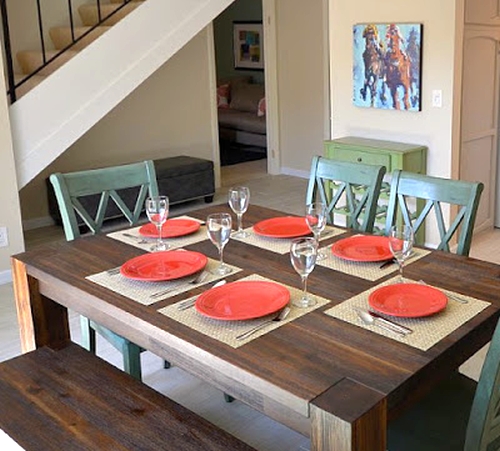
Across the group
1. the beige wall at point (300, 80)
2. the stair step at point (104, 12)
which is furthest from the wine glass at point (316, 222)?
the beige wall at point (300, 80)

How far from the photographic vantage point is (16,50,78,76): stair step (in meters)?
4.75

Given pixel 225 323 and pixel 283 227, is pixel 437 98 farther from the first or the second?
pixel 225 323

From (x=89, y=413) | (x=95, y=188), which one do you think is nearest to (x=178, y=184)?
(x=95, y=188)

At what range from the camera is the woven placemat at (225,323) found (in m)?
1.66

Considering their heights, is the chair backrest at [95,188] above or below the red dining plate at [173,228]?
above

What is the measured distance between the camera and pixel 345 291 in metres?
1.92

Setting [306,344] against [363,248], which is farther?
[363,248]

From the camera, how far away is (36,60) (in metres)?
4.98

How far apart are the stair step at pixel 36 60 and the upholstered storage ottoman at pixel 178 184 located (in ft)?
3.17

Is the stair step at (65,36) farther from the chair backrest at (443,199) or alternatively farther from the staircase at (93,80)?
the chair backrest at (443,199)

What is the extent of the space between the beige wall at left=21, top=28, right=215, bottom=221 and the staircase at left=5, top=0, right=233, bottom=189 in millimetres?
1248

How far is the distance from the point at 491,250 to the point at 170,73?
11.1 feet

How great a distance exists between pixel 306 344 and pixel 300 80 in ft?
18.8

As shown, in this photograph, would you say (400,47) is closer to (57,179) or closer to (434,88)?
(434,88)
